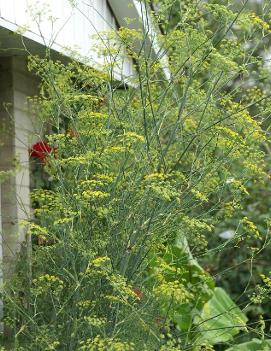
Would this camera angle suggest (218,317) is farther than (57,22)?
Yes

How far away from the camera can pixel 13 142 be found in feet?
22.5

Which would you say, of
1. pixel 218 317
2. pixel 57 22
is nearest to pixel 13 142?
pixel 57 22

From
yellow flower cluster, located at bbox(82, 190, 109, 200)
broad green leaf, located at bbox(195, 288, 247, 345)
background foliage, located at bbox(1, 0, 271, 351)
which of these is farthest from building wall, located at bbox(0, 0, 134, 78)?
broad green leaf, located at bbox(195, 288, 247, 345)

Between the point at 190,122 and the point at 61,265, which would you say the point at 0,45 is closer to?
the point at 190,122

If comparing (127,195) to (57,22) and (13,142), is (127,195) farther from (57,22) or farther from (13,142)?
(13,142)

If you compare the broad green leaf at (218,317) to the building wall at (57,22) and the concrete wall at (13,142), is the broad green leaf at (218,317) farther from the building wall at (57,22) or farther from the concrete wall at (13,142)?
the building wall at (57,22)

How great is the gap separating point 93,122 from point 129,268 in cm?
101

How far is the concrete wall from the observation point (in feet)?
22.0

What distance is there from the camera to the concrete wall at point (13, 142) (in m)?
6.69

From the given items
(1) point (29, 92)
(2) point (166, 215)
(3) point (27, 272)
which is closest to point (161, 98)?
(2) point (166, 215)

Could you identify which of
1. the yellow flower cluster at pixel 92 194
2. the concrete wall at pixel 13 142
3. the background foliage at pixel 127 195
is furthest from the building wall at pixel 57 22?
the yellow flower cluster at pixel 92 194

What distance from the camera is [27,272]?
5.54 metres

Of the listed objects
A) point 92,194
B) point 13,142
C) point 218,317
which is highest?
point 13,142

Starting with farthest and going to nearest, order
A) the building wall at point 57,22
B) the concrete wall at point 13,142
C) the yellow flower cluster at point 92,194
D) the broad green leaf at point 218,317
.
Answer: the broad green leaf at point 218,317
the concrete wall at point 13,142
the building wall at point 57,22
the yellow flower cluster at point 92,194
